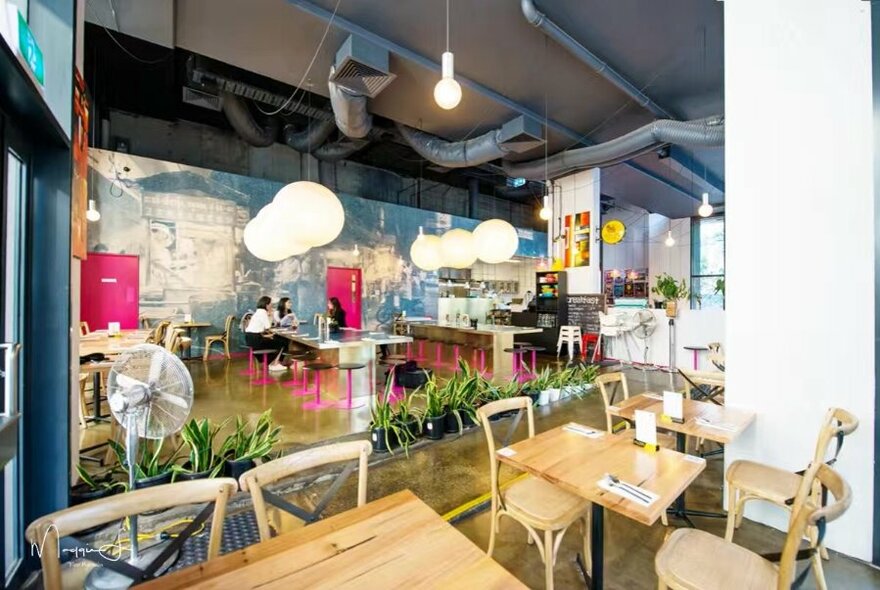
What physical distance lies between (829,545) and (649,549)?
107 centimetres

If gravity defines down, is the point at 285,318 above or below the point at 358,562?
above

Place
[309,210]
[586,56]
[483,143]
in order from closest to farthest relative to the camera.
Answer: [309,210] → [586,56] → [483,143]

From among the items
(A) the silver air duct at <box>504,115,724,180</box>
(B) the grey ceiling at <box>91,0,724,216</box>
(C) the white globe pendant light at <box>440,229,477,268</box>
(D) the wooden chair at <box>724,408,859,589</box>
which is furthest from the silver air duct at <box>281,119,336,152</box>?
(D) the wooden chair at <box>724,408,859,589</box>

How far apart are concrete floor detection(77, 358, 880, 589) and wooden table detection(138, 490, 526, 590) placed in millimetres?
1120

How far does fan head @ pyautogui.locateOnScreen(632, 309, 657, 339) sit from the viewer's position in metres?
7.35

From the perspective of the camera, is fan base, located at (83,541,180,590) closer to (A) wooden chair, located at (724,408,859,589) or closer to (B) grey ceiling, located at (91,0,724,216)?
(A) wooden chair, located at (724,408,859,589)

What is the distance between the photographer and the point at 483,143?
634 cm

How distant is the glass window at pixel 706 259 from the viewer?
40.0 feet

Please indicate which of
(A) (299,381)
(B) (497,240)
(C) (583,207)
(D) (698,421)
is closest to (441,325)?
(A) (299,381)

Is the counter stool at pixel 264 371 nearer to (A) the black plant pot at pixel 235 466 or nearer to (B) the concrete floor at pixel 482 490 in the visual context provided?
(B) the concrete floor at pixel 482 490

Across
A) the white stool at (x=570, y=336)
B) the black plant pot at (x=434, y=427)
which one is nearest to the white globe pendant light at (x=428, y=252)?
the black plant pot at (x=434, y=427)

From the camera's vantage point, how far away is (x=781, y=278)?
7.81 ft

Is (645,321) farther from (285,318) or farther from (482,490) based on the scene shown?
(285,318)

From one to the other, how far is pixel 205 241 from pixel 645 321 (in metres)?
9.01
